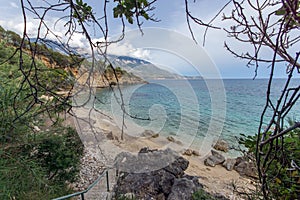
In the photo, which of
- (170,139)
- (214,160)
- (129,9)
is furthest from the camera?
(170,139)

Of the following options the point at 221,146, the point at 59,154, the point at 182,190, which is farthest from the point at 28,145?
the point at 221,146

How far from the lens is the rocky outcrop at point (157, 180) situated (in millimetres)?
2861

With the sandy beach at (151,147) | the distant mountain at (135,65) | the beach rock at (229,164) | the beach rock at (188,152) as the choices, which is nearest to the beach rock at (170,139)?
the sandy beach at (151,147)

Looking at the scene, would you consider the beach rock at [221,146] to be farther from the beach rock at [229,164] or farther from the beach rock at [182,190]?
the beach rock at [182,190]

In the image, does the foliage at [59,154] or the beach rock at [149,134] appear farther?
the beach rock at [149,134]

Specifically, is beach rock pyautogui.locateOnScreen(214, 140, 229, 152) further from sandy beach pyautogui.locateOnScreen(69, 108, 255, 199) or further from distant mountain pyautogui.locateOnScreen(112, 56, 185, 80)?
distant mountain pyautogui.locateOnScreen(112, 56, 185, 80)

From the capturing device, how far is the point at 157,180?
316cm

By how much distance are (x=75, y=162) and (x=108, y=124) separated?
9.79 meters

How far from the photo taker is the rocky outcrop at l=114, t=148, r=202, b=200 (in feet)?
9.39

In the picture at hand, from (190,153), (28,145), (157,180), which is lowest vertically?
(190,153)

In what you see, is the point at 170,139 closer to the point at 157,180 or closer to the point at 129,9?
the point at 157,180

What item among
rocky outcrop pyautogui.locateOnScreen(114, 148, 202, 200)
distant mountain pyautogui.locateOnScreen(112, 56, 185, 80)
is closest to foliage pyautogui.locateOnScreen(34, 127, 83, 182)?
rocky outcrop pyautogui.locateOnScreen(114, 148, 202, 200)

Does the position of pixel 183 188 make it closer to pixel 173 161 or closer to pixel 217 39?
pixel 173 161

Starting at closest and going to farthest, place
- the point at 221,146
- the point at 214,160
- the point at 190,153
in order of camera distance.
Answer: the point at 214,160
the point at 190,153
the point at 221,146
